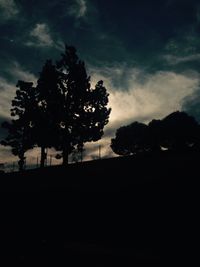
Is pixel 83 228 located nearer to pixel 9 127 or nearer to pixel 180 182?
pixel 180 182

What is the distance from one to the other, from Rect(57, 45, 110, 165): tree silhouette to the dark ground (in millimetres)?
18530

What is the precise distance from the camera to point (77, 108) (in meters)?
32.7

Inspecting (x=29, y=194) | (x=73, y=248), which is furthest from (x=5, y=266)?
(x=29, y=194)

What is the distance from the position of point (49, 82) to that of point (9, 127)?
9150 millimetres

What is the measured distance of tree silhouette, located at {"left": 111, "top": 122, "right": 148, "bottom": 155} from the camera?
59.7m

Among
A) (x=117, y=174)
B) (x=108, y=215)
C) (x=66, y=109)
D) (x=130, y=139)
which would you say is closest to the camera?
(x=108, y=215)

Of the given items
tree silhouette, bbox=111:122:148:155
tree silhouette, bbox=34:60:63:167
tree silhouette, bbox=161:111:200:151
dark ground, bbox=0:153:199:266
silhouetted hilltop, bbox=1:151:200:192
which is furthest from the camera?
tree silhouette, bbox=111:122:148:155

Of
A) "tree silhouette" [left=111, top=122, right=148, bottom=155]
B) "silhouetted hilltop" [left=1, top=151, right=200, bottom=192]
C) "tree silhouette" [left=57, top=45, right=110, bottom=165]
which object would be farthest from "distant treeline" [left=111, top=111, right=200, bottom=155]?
"silhouetted hilltop" [left=1, top=151, right=200, bottom=192]

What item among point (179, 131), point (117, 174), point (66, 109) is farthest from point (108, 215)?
point (179, 131)

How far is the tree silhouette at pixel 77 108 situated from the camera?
32.5 meters

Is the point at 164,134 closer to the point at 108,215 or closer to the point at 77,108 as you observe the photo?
the point at 77,108

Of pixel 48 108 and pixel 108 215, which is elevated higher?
pixel 48 108

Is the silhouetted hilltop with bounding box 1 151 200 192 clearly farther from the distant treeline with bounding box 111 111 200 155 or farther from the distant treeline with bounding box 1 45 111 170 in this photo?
the distant treeline with bounding box 111 111 200 155

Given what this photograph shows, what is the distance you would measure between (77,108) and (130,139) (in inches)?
1206
